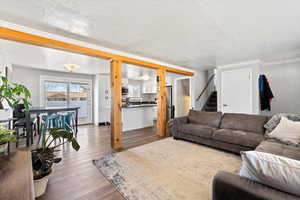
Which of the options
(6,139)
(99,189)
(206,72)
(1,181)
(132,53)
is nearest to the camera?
(1,181)

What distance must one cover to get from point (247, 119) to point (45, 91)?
676cm

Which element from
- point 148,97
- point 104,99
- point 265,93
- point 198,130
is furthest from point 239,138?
point 148,97

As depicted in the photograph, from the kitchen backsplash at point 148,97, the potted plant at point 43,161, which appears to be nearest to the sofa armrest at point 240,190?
the potted plant at point 43,161

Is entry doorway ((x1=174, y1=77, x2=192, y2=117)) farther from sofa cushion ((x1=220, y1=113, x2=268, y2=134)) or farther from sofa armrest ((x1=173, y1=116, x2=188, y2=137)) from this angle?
sofa cushion ((x1=220, y1=113, x2=268, y2=134))

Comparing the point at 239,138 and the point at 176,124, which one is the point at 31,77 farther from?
the point at 239,138

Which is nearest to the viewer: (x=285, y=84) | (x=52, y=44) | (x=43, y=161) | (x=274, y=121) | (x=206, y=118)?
(x=43, y=161)

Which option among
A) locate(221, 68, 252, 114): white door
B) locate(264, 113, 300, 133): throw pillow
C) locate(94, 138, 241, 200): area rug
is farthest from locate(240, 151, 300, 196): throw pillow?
locate(221, 68, 252, 114): white door

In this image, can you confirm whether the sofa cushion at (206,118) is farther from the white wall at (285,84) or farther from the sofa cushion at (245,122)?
the white wall at (285,84)

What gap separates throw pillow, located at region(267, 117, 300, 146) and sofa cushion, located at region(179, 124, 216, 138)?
102 centimetres

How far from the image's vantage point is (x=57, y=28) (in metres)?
2.25

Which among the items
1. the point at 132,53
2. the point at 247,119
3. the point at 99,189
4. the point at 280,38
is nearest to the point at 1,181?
the point at 99,189

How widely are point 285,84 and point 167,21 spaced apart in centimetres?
469

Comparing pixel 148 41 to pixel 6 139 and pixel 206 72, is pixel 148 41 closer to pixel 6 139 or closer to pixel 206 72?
pixel 6 139

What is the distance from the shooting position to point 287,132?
2217 millimetres
